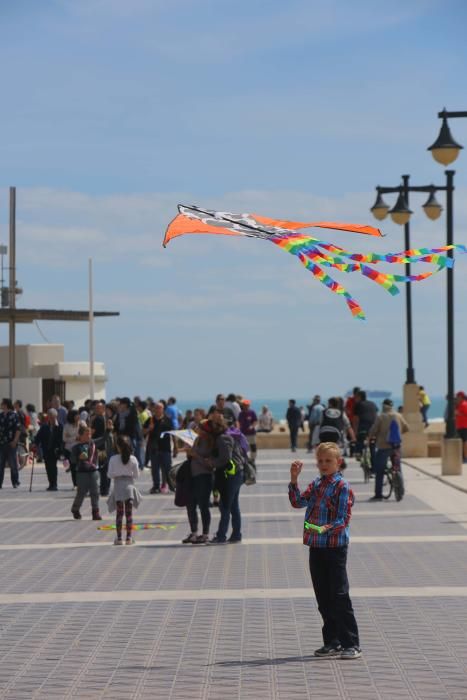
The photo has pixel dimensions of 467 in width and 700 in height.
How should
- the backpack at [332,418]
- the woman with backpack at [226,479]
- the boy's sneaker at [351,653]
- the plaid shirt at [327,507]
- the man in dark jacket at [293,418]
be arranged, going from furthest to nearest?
the man in dark jacket at [293,418] < the backpack at [332,418] < the woman with backpack at [226,479] < the plaid shirt at [327,507] < the boy's sneaker at [351,653]

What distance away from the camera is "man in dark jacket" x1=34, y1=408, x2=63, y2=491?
28281 mm

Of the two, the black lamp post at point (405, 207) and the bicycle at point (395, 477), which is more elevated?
the black lamp post at point (405, 207)

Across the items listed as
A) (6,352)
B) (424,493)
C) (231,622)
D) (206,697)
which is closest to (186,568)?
(231,622)

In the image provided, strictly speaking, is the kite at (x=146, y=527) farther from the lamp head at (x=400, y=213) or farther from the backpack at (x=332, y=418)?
the lamp head at (x=400, y=213)

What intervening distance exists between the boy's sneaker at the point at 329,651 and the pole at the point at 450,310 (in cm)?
1984

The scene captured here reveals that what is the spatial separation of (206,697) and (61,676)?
Result: 113cm

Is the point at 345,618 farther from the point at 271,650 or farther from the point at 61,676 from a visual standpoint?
the point at 61,676

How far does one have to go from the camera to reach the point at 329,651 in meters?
9.60

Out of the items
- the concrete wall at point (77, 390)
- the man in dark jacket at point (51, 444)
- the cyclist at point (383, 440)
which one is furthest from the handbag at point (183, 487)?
the concrete wall at point (77, 390)

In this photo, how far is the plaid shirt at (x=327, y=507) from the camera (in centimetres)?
973

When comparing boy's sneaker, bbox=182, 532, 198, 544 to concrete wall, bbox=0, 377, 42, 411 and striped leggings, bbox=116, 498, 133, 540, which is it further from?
concrete wall, bbox=0, 377, 42, 411

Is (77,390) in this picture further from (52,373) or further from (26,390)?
(26,390)

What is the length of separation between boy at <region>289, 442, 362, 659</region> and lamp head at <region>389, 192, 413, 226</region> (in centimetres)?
2496

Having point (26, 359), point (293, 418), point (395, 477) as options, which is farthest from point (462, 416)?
point (26, 359)
